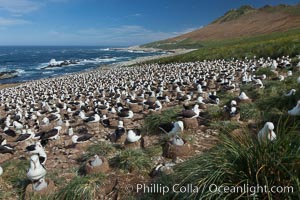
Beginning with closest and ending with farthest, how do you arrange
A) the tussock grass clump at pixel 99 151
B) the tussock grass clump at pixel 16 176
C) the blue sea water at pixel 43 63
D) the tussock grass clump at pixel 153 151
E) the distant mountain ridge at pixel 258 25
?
the tussock grass clump at pixel 16 176
the tussock grass clump at pixel 153 151
the tussock grass clump at pixel 99 151
the blue sea water at pixel 43 63
the distant mountain ridge at pixel 258 25

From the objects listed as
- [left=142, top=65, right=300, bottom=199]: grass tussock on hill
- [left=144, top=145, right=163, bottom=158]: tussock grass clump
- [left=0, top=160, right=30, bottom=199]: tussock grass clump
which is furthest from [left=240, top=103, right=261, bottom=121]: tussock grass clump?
[left=0, top=160, right=30, bottom=199]: tussock grass clump

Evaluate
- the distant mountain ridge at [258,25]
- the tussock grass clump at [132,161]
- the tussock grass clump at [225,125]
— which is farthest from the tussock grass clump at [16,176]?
the distant mountain ridge at [258,25]

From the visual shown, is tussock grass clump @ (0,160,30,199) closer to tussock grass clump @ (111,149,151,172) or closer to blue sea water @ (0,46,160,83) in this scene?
tussock grass clump @ (111,149,151,172)

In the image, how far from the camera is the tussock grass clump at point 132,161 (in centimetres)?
649

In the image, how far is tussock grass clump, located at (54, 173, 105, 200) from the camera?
5.48m

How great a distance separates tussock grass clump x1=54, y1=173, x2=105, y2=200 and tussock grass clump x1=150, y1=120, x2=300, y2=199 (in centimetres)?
205

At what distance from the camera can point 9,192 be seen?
20.3ft

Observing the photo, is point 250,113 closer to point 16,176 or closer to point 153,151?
point 153,151

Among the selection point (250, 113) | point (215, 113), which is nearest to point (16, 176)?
point (215, 113)

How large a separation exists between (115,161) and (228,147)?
131 inches

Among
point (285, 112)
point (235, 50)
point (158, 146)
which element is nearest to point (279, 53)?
point (235, 50)

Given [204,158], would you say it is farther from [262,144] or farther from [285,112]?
[285,112]

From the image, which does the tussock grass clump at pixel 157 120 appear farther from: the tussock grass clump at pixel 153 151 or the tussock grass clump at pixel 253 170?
the tussock grass clump at pixel 253 170

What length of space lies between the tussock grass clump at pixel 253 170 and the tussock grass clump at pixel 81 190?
205 centimetres
